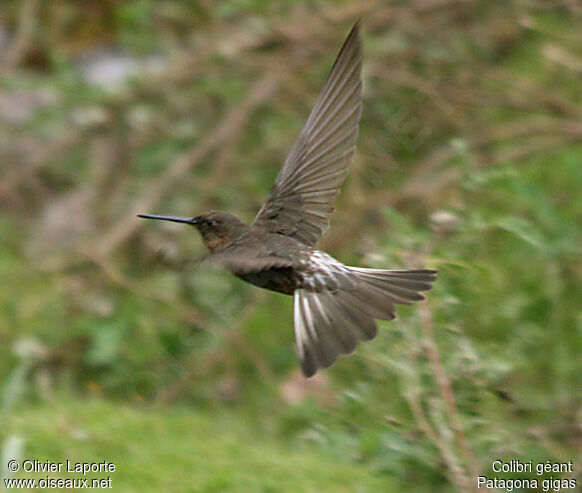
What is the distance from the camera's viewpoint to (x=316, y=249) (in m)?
3.12

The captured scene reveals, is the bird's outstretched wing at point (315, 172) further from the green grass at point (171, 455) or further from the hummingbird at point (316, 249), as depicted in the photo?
the green grass at point (171, 455)

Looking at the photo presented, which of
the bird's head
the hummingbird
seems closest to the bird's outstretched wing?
the hummingbird

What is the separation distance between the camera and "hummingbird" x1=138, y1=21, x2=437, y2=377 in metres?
2.50

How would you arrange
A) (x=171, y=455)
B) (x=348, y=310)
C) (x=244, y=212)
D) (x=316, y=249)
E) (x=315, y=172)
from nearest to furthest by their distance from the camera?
(x=348, y=310) < (x=316, y=249) < (x=315, y=172) < (x=171, y=455) < (x=244, y=212)

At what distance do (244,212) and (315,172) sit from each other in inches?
86.1

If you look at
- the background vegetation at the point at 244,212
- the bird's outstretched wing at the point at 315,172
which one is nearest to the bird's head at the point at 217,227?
the bird's outstretched wing at the point at 315,172

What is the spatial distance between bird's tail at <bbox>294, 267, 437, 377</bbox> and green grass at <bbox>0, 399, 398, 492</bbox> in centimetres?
85

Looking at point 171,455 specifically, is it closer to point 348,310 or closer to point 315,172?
point 315,172

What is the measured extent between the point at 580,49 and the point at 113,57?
10.7ft

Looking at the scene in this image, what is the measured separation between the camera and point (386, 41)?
214 inches

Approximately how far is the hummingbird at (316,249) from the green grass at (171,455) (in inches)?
31.3

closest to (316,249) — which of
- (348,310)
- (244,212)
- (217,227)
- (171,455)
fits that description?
(217,227)

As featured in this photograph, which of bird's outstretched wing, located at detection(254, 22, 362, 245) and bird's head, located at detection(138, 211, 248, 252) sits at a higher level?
bird's outstretched wing, located at detection(254, 22, 362, 245)

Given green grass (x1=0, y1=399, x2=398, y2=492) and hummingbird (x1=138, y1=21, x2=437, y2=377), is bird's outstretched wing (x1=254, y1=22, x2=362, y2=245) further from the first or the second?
green grass (x1=0, y1=399, x2=398, y2=492)
